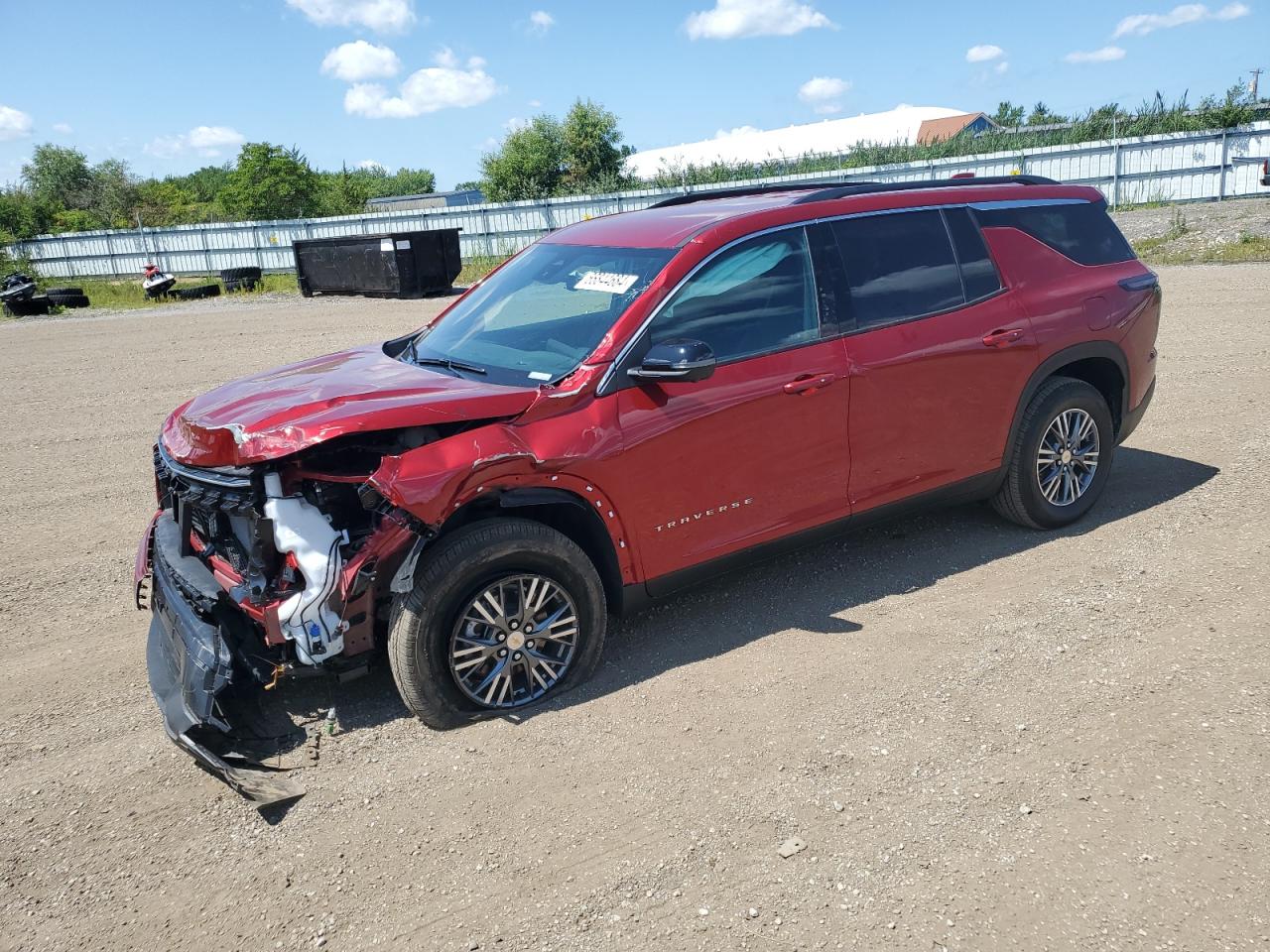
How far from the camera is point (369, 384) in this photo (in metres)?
4.02

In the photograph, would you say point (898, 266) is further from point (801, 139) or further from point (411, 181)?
point (411, 181)

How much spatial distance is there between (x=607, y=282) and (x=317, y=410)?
1.47 m

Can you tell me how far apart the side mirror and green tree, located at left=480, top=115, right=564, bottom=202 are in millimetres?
55101

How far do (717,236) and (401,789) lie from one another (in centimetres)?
267

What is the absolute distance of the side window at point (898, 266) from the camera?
15.3ft

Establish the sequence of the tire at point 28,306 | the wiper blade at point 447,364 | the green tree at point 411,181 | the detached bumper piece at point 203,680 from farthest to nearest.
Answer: the green tree at point 411,181
the tire at point 28,306
the wiper blade at point 447,364
the detached bumper piece at point 203,680

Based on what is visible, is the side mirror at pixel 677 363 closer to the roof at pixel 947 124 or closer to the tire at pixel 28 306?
the tire at pixel 28 306

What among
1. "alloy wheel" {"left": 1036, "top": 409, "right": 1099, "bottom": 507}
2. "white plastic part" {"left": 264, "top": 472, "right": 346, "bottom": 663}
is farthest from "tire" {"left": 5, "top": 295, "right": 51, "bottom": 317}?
"alloy wheel" {"left": 1036, "top": 409, "right": 1099, "bottom": 507}

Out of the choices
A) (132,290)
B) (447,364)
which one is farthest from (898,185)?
(132,290)

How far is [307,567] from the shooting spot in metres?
3.56

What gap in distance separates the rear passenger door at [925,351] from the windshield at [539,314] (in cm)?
109

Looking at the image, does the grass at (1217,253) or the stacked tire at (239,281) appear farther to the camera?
the stacked tire at (239,281)

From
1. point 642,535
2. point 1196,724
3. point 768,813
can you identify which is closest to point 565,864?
point 768,813

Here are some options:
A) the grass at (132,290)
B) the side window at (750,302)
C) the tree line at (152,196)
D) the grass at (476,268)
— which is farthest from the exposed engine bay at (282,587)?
the tree line at (152,196)
